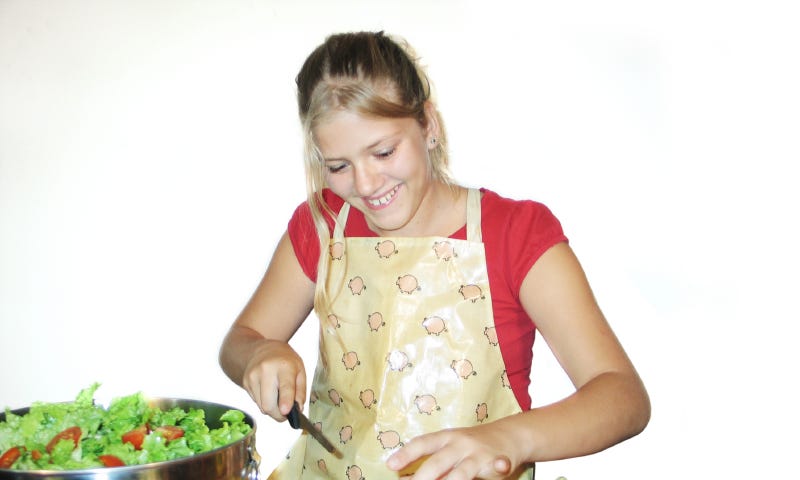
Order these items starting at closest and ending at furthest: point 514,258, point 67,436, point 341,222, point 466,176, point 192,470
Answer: point 192,470, point 67,436, point 514,258, point 341,222, point 466,176

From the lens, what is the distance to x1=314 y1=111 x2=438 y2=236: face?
47.2 inches

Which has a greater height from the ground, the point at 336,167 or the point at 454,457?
the point at 336,167

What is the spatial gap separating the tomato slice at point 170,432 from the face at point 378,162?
0.40 m

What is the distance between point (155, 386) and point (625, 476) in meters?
1.04

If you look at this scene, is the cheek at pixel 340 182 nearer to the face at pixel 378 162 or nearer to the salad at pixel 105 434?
the face at pixel 378 162

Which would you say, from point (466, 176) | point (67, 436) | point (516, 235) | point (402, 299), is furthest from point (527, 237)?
point (67, 436)

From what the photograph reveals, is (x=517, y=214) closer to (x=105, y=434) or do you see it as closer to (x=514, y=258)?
(x=514, y=258)

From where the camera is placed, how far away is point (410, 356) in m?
1.32

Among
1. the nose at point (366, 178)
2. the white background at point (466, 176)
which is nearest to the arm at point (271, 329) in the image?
the nose at point (366, 178)

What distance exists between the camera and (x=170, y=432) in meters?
1.02

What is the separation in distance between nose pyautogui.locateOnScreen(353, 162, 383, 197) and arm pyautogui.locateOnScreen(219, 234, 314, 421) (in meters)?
0.26

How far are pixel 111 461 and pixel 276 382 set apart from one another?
0.28 metres

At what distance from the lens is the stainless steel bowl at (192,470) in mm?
830

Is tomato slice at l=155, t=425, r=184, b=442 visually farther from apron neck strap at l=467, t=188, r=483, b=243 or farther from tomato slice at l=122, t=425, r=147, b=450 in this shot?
apron neck strap at l=467, t=188, r=483, b=243
